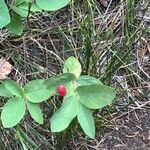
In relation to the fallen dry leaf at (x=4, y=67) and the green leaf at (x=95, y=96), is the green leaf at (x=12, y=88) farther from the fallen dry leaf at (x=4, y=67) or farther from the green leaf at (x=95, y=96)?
the fallen dry leaf at (x=4, y=67)

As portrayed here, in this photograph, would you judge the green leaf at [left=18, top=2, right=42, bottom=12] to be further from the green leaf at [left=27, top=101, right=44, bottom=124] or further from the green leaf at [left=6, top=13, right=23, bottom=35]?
the green leaf at [left=27, top=101, right=44, bottom=124]

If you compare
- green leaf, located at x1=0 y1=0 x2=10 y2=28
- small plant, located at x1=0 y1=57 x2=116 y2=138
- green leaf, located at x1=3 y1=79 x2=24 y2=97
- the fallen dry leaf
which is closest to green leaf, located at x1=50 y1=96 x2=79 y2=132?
small plant, located at x1=0 y1=57 x2=116 y2=138

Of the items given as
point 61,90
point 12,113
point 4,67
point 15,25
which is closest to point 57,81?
point 61,90

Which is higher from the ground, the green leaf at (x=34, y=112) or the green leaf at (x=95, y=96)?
the green leaf at (x=95, y=96)

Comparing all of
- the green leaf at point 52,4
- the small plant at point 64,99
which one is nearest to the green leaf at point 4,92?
the small plant at point 64,99

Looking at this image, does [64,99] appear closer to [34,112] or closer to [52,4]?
[34,112]

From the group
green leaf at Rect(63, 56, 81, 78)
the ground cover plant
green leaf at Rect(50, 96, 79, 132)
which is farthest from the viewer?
the ground cover plant

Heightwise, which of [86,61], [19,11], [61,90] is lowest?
[86,61]
